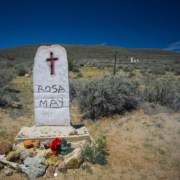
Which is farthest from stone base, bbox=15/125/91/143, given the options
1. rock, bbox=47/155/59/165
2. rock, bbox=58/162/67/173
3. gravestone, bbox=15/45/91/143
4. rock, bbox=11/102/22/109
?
rock, bbox=11/102/22/109

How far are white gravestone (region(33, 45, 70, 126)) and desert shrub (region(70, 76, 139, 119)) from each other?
82.1 inches

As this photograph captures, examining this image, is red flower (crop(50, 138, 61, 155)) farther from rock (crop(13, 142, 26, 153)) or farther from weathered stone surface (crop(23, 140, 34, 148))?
rock (crop(13, 142, 26, 153))

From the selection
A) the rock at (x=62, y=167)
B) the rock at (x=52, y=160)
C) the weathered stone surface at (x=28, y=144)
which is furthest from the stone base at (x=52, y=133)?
the rock at (x=62, y=167)

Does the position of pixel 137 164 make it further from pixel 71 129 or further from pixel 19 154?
pixel 19 154

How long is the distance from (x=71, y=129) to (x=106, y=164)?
1.52m

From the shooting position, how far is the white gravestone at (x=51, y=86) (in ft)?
19.0

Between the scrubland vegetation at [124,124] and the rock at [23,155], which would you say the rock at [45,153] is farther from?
the scrubland vegetation at [124,124]

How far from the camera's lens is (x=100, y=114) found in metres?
8.06

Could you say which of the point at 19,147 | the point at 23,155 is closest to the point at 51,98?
the point at 19,147

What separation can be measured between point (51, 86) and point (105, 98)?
2.77 metres

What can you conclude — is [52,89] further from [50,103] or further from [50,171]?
[50,171]

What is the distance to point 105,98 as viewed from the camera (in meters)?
8.17

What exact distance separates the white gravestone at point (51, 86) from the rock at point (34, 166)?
1.69 metres

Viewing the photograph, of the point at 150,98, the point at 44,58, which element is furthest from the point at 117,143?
the point at 150,98
